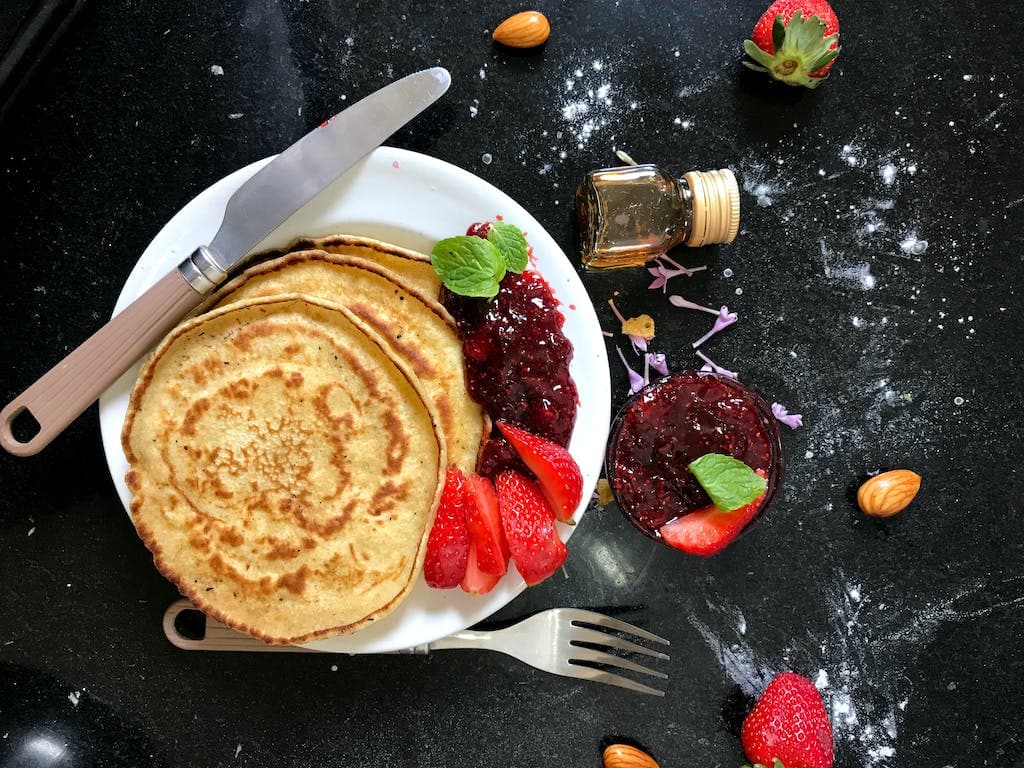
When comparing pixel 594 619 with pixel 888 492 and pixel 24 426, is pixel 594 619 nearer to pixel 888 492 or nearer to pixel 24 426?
pixel 888 492

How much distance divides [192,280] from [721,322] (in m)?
1.33

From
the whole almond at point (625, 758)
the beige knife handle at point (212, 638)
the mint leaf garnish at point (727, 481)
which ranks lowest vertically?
the whole almond at point (625, 758)

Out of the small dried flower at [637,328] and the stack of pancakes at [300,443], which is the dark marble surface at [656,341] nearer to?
the small dried flower at [637,328]

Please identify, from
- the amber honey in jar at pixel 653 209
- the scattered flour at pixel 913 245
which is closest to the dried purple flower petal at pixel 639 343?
the amber honey in jar at pixel 653 209

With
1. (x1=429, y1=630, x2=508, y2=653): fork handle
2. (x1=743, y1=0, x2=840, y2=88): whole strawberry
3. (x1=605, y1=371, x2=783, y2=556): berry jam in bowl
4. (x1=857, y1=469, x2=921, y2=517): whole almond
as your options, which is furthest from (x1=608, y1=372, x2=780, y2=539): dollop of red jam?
(x1=743, y1=0, x2=840, y2=88): whole strawberry

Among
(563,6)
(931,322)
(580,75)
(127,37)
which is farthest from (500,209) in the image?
(931,322)

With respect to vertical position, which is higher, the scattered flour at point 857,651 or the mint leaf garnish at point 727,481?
the mint leaf garnish at point 727,481

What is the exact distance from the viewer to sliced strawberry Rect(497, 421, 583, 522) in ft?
5.72

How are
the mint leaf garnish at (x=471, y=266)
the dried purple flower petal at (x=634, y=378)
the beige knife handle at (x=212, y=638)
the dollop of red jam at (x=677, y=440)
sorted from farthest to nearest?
the dried purple flower petal at (x=634, y=378), the beige knife handle at (x=212, y=638), the dollop of red jam at (x=677, y=440), the mint leaf garnish at (x=471, y=266)

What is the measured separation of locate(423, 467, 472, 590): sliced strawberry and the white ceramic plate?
11 centimetres

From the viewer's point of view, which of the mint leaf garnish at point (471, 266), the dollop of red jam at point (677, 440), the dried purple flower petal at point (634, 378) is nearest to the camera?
the mint leaf garnish at point (471, 266)

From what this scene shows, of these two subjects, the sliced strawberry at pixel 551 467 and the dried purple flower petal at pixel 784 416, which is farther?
the dried purple flower petal at pixel 784 416

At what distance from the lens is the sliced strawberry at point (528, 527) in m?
1.76

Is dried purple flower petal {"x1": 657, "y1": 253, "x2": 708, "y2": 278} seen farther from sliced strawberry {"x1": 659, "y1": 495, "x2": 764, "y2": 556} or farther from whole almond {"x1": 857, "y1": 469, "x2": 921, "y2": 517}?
whole almond {"x1": 857, "y1": 469, "x2": 921, "y2": 517}
